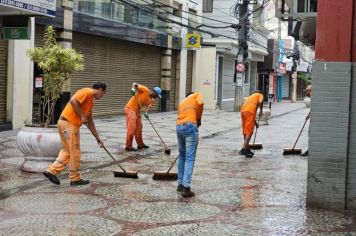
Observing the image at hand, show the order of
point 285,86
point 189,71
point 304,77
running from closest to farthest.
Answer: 1. point 189,71
2. point 304,77
3. point 285,86

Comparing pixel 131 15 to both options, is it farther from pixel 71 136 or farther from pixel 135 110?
pixel 71 136

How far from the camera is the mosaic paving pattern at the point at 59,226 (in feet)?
18.7

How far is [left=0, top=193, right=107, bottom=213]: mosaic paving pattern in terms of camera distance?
6709mm

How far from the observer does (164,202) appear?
7223mm

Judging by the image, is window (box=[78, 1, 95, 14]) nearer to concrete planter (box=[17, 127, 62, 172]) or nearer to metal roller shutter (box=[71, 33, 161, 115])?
metal roller shutter (box=[71, 33, 161, 115])

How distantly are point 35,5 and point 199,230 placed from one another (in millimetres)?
8075

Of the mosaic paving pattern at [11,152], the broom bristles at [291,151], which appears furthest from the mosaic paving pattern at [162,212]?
the broom bristles at [291,151]

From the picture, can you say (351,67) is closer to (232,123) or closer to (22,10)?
(22,10)

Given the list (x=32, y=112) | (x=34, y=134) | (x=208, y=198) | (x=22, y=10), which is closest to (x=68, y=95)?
(x=32, y=112)

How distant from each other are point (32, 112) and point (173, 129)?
4661 millimetres

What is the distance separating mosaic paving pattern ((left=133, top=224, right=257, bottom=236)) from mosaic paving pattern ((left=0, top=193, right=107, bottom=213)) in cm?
129

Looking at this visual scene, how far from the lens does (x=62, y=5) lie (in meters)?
17.8

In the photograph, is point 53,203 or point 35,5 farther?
point 35,5

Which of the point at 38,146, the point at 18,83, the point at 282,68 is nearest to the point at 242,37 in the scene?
the point at 18,83
